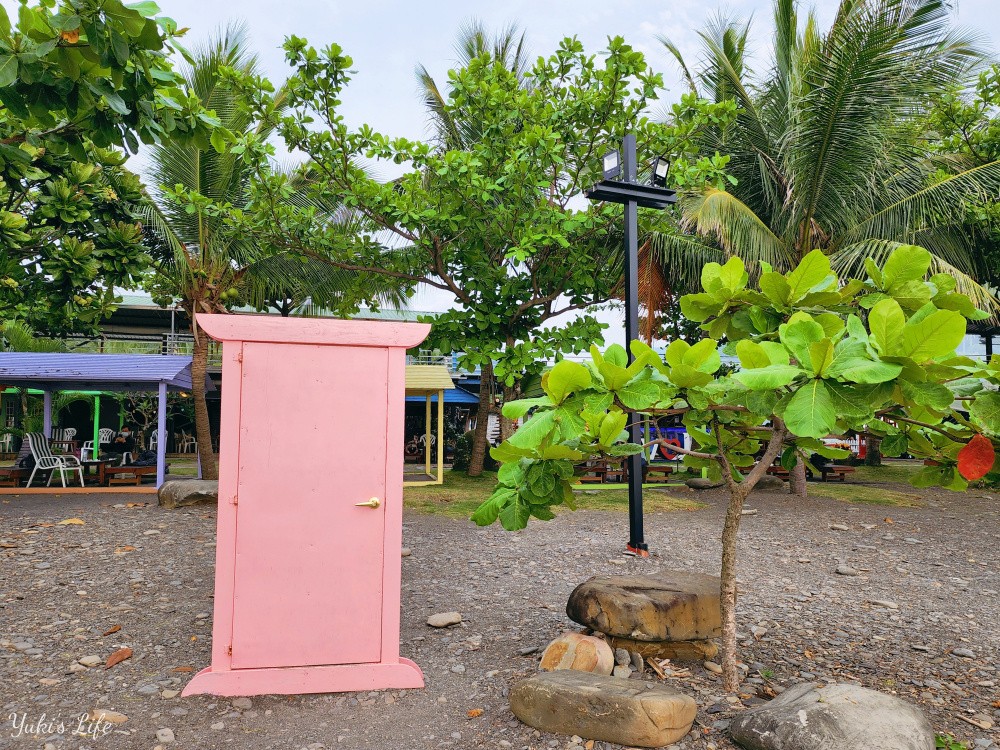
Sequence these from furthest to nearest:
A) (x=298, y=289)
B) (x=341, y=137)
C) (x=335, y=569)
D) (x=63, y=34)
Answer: (x=298, y=289) < (x=341, y=137) < (x=335, y=569) < (x=63, y=34)

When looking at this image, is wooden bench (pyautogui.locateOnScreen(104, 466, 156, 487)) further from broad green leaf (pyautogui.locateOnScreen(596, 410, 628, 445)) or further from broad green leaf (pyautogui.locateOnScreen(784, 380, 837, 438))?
broad green leaf (pyautogui.locateOnScreen(784, 380, 837, 438))

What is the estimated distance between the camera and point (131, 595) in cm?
580

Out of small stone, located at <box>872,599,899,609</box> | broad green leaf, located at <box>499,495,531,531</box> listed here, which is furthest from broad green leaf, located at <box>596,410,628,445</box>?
small stone, located at <box>872,599,899,609</box>

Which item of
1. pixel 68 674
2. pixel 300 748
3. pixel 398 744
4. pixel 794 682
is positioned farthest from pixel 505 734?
pixel 68 674

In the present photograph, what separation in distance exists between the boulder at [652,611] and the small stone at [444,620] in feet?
3.95

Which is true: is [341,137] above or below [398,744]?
above

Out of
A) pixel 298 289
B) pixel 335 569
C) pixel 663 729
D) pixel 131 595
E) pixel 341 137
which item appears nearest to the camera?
pixel 663 729

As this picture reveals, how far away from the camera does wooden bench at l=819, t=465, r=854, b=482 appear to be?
48.5 ft

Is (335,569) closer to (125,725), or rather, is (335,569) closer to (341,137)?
(125,725)

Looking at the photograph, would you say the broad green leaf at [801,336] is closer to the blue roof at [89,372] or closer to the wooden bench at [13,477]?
the blue roof at [89,372]

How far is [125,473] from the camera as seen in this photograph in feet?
45.5

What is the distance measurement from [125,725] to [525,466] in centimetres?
251

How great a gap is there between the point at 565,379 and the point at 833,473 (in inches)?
560

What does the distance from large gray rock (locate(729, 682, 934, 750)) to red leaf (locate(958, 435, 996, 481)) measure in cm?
122
